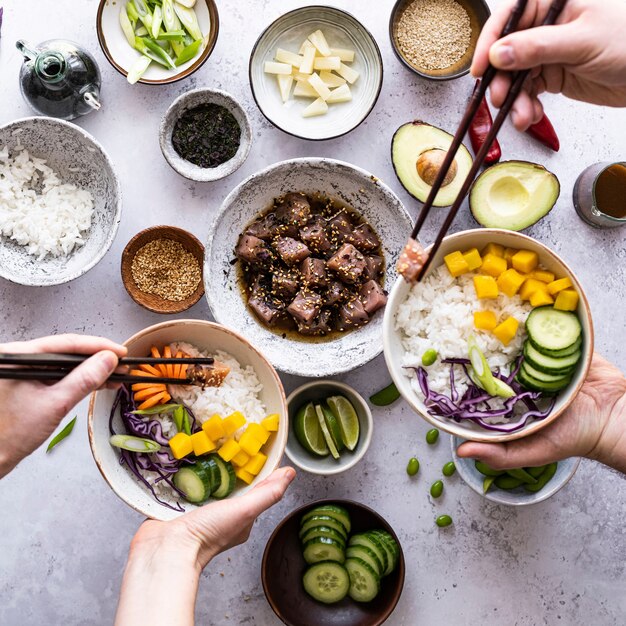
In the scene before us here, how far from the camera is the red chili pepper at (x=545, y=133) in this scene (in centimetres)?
335

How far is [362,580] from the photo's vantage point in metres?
3.10

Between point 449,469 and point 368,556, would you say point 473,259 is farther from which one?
point 368,556

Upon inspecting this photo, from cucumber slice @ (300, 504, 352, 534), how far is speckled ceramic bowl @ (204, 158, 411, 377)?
63 centimetres

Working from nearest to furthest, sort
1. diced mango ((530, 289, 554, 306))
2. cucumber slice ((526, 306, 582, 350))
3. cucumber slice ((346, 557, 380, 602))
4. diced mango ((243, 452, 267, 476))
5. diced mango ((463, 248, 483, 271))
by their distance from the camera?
cucumber slice ((526, 306, 582, 350)) → diced mango ((530, 289, 554, 306)) → diced mango ((463, 248, 483, 271)) → diced mango ((243, 452, 267, 476)) → cucumber slice ((346, 557, 380, 602))

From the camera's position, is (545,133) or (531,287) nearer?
(531,287)

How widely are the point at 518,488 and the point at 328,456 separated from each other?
0.91 metres

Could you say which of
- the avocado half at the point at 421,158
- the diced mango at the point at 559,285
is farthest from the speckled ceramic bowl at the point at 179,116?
the diced mango at the point at 559,285

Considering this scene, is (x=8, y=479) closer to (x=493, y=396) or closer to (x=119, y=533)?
(x=119, y=533)

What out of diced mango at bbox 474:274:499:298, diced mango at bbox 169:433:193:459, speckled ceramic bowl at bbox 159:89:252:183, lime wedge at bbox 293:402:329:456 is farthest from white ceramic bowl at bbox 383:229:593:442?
speckled ceramic bowl at bbox 159:89:252:183

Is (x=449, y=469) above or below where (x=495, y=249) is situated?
below

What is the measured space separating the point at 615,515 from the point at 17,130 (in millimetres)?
3472

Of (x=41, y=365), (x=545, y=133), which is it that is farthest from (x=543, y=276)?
→ (x=41, y=365)

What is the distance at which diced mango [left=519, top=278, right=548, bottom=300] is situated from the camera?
2762 mm

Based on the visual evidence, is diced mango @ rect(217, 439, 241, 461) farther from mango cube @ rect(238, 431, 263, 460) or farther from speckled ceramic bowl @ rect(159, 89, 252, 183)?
speckled ceramic bowl @ rect(159, 89, 252, 183)
